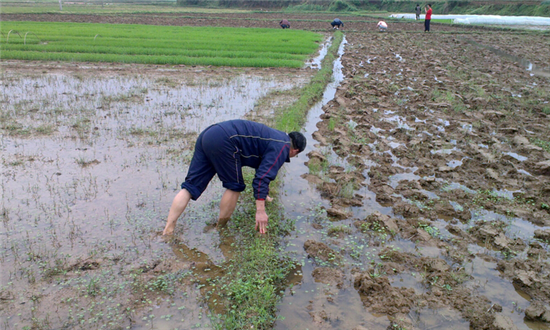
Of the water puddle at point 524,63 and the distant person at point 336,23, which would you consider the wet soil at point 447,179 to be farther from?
the distant person at point 336,23

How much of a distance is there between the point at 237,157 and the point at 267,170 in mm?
326

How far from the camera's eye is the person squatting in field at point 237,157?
3.21 m

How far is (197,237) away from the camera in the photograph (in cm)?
355

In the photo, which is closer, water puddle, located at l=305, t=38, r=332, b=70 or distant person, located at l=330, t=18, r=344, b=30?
water puddle, located at l=305, t=38, r=332, b=70

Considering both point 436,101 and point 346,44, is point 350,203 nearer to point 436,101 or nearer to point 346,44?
point 436,101

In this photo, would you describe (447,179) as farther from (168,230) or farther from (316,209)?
(168,230)

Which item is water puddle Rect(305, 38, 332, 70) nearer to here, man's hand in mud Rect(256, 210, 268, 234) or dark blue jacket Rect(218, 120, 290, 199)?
dark blue jacket Rect(218, 120, 290, 199)

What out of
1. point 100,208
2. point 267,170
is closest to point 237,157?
point 267,170

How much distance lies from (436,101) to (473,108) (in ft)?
2.45

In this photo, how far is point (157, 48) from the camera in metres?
13.5

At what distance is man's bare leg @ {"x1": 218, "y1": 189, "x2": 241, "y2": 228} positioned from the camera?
11.5 feet

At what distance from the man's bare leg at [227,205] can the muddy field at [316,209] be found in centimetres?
21

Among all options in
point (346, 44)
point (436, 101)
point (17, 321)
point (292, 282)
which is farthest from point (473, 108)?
point (346, 44)

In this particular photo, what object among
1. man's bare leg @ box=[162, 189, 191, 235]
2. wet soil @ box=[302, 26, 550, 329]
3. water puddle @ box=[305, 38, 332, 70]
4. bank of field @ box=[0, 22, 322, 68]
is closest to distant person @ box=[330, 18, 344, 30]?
bank of field @ box=[0, 22, 322, 68]
